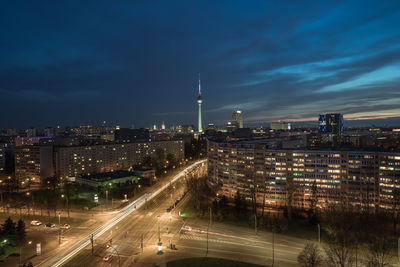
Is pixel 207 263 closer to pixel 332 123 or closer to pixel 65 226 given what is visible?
pixel 65 226

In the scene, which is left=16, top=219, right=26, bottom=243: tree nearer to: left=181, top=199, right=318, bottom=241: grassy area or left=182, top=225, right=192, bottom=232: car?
left=182, top=225, right=192, bottom=232: car

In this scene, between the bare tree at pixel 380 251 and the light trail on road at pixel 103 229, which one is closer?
the bare tree at pixel 380 251

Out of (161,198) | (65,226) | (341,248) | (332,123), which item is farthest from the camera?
(332,123)

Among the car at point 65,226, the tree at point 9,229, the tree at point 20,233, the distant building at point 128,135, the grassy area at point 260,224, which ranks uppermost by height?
the distant building at point 128,135

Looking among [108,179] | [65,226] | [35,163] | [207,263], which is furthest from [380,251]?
[35,163]

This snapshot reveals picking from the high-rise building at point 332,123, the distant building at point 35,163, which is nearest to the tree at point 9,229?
the distant building at point 35,163

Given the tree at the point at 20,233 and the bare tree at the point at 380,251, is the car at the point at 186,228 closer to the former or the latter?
the tree at the point at 20,233

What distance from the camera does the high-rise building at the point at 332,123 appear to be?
18004cm

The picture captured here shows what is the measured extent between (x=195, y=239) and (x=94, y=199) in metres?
27.6

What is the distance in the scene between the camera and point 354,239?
1125 inches

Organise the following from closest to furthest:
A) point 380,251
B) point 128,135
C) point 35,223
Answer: point 380,251, point 35,223, point 128,135

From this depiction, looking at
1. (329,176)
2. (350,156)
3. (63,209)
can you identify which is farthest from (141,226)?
(350,156)

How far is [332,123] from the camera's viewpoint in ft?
598

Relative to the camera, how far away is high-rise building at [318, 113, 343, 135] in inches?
7088
